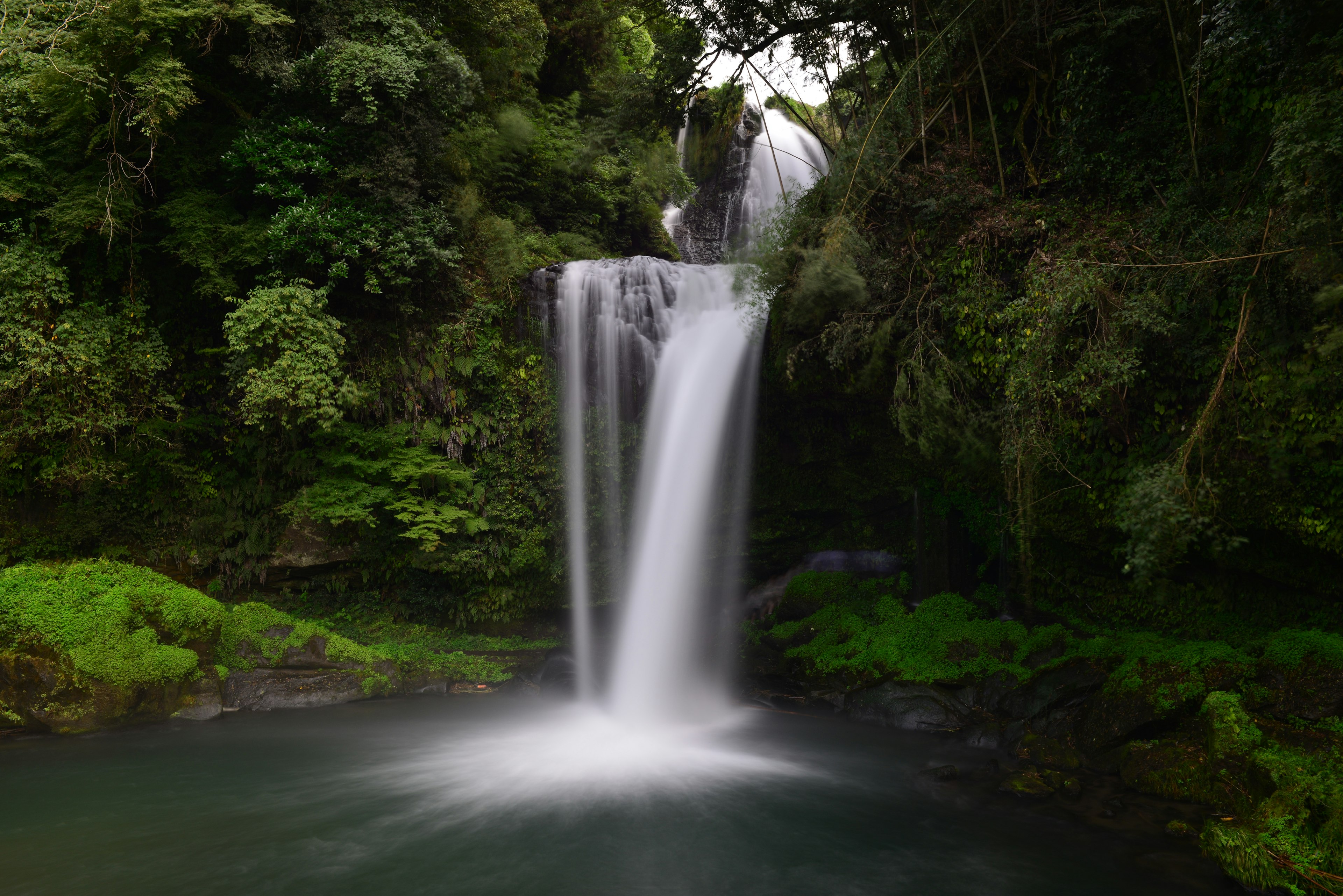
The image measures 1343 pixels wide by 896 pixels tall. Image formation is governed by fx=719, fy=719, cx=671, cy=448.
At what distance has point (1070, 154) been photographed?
7512 millimetres

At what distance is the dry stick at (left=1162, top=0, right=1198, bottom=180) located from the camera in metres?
6.07

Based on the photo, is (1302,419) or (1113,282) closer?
(1302,419)

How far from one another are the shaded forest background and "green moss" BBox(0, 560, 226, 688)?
1.77 m

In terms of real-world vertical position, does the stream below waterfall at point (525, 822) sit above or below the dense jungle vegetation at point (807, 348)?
below

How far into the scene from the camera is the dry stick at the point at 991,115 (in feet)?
25.0

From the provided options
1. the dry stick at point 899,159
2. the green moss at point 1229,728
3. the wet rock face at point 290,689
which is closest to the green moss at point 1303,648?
the green moss at point 1229,728

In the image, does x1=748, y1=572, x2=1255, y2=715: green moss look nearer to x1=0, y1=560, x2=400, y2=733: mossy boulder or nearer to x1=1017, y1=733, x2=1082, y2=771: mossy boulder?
x1=1017, y1=733, x2=1082, y2=771: mossy boulder

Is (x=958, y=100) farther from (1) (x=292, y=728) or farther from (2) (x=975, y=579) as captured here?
(1) (x=292, y=728)

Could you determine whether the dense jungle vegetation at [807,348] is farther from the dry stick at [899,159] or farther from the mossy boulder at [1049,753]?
the mossy boulder at [1049,753]

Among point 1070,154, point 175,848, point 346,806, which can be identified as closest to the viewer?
point 175,848

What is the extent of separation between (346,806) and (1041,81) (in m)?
10.2

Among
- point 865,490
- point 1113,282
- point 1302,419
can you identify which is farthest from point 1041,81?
point 865,490

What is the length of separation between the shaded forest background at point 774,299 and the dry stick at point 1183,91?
0.31 ft

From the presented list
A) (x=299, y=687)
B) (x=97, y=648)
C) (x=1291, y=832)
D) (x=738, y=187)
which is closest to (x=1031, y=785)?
(x=1291, y=832)
